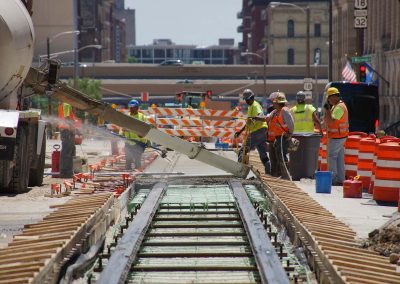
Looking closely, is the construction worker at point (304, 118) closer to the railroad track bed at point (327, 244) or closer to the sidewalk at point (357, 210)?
the sidewalk at point (357, 210)

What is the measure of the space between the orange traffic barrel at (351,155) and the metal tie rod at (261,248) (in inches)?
269

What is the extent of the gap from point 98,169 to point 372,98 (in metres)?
12.5

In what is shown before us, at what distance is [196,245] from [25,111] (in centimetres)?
892

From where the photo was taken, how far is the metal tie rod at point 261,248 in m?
10.7

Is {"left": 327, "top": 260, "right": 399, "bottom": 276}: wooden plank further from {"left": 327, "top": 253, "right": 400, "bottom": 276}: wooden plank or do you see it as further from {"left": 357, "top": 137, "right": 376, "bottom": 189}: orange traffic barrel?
{"left": 357, "top": 137, "right": 376, "bottom": 189}: orange traffic barrel

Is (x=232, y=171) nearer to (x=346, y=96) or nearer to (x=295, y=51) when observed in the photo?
(x=346, y=96)

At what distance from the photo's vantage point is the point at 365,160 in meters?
22.2

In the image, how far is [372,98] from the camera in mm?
37281

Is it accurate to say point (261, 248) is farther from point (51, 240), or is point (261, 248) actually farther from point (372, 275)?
point (51, 240)

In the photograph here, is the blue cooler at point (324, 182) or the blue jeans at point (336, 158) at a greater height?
the blue jeans at point (336, 158)

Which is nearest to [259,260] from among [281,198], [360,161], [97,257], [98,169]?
[97,257]

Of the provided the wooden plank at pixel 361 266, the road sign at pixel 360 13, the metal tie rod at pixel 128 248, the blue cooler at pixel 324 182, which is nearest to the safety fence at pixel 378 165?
the blue cooler at pixel 324 182

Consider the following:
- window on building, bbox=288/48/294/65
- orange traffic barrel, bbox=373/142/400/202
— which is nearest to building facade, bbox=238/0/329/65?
window on building, bbox=288/48/294/65

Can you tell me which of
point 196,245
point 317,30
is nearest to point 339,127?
point 196,245
